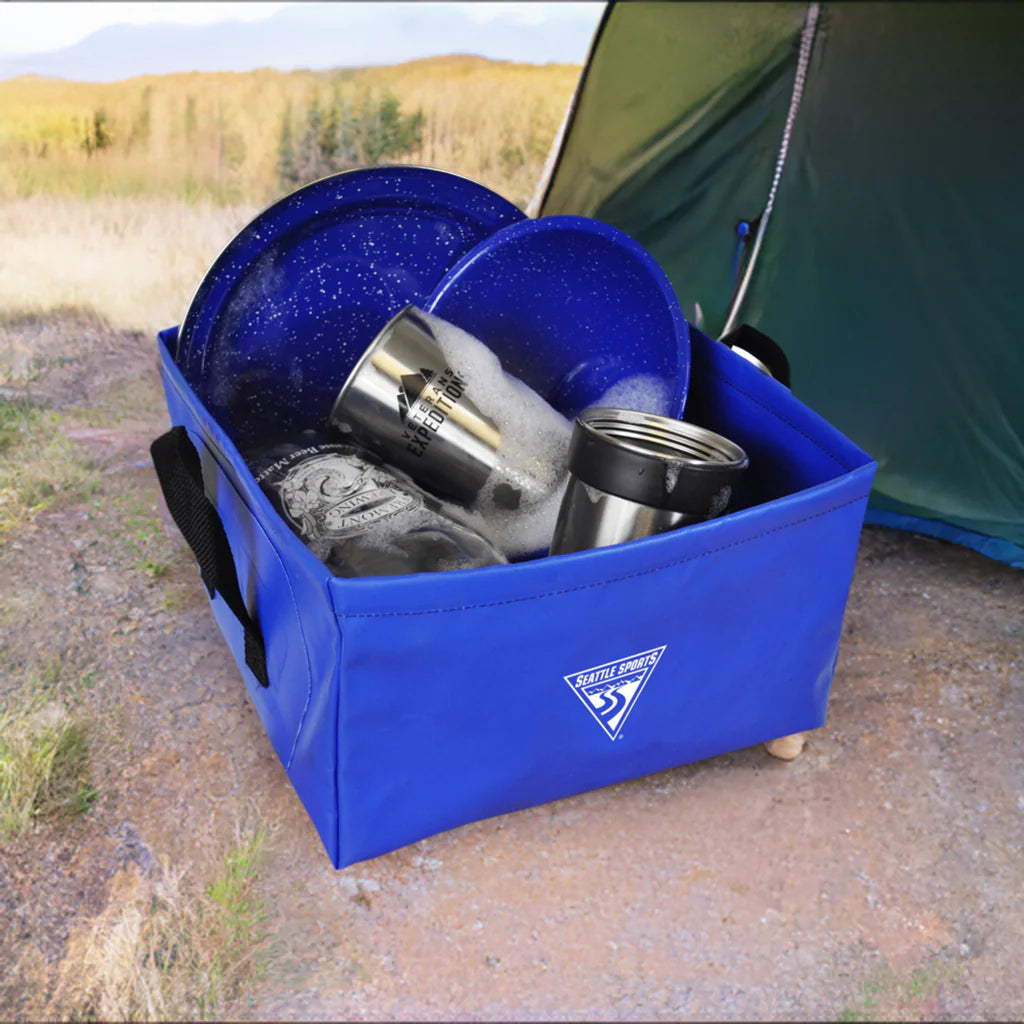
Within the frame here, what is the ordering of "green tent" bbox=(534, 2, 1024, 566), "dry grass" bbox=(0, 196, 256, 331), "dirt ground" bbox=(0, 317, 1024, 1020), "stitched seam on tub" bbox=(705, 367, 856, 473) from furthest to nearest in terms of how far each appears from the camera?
"dry grass" bbox=(0, 196, 256, 331), "green tent" bbox=(534, 2, 1024, 566), "stitched seam on tub" bbox=(705, 367, 856, 473), "dirt ground" bbox=(0, 317, 1024, 1020)

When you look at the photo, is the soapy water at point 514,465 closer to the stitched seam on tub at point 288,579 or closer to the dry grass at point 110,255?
the stitched seam on tub at point 288,579

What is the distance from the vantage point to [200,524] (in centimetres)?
95

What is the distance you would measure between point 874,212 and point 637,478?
0.90 m

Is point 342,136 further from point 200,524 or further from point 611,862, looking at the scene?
point 611,862

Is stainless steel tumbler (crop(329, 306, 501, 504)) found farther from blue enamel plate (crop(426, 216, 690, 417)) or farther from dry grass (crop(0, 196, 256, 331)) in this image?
dry grass (crop(0, 196, 256, 331))

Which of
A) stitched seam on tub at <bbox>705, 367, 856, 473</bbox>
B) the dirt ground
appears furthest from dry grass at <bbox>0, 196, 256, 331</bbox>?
stitched seam on tub at <bbox>705, 367, 856, 473</bbox>

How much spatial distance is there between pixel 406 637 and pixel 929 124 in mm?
1199

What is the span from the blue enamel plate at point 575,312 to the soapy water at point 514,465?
0.33 feet

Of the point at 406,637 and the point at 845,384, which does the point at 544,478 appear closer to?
the point at 406,637

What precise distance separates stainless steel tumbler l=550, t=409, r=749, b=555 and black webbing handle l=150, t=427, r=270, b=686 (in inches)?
12.5

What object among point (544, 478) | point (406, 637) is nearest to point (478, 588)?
point (406, 637)

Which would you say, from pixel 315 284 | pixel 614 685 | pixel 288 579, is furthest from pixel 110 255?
pixel 614 685

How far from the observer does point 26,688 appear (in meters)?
1.24

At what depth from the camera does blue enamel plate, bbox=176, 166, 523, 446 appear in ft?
3.91
